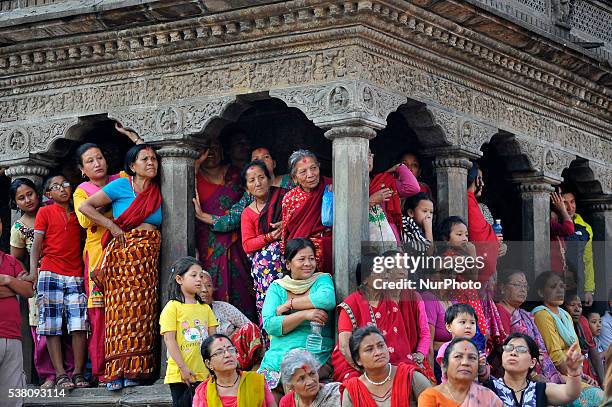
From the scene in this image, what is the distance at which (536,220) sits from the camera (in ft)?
51.2

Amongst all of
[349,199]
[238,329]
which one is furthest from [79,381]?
[349,199]

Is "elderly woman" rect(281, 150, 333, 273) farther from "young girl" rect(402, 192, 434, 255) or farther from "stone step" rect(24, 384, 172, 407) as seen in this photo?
"stone step" rect(24, 384, 172, 407)

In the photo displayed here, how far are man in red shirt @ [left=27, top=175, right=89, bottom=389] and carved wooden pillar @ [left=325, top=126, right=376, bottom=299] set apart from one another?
8.88ft

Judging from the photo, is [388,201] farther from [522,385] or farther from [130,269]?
[522,385]

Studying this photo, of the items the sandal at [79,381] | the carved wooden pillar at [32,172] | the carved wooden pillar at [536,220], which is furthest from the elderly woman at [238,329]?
the carved wooden pillar at [536,220]

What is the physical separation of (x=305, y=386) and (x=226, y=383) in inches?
25.1

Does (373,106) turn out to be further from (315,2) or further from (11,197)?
(11,197)

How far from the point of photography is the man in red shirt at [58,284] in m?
14.0

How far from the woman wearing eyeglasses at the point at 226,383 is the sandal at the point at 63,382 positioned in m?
3.15

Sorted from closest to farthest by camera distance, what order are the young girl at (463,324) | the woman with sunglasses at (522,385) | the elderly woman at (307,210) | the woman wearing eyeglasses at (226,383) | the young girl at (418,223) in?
1. the woman with sunglasses at (522,385)
2. the woman wearing eyeglasses at (226,383)
3. the young girl at (463,324)
4. the elderly woman at (307,210)
5. the young girl at (418,223)

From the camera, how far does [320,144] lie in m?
15.0

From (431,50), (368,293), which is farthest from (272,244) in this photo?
(431,50)

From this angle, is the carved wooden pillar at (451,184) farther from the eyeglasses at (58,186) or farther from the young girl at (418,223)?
the eyeglasses at (58,186)

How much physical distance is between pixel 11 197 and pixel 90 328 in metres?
1.51
